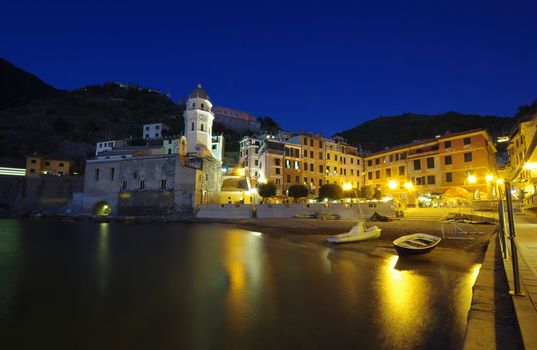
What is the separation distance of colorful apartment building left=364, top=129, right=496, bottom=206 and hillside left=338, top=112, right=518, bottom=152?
35.1 m

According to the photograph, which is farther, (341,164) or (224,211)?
(341,164)

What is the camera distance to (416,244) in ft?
54.1

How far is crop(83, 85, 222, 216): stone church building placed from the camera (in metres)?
47.9

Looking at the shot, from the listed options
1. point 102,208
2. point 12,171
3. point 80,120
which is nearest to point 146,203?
point 102,208

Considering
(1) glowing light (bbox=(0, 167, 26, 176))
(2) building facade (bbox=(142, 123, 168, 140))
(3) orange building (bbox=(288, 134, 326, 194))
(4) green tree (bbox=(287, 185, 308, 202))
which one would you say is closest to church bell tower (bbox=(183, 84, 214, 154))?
(3) orange building (bbox=(288, 134, 326, 194))

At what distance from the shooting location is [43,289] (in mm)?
11719

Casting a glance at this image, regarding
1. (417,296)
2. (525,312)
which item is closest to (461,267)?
(417,296)

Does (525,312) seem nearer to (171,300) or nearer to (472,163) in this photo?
(171,300)

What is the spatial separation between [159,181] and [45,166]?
100ft

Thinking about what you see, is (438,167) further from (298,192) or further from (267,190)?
(267,190)

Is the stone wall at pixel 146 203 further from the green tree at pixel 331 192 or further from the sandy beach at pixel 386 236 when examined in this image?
the green tree at pixel 331 192

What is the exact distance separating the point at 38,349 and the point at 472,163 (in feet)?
144

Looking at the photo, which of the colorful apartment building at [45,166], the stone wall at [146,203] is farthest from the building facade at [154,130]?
the stone wall at [146,203]

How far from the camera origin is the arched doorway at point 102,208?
5317 centimetres
